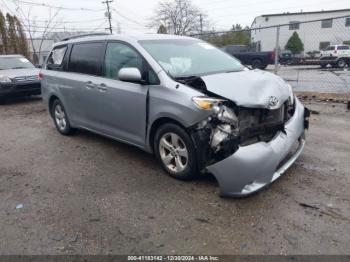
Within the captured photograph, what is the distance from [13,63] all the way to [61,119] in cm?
610

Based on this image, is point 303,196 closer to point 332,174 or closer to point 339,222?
point 339,222

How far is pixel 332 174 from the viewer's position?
146 inches

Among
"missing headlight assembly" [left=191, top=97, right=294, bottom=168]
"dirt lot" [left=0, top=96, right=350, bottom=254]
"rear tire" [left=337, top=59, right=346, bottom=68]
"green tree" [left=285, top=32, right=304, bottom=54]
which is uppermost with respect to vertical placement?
"green tree" [left=285, top=32, right=304, bottom=54]

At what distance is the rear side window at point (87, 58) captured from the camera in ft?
15.1

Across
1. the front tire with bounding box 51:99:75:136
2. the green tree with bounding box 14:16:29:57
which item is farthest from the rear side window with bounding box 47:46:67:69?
the green tree with bounding box 14:16:29:57

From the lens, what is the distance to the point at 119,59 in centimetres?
428

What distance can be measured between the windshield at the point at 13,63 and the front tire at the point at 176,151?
8.75 metres

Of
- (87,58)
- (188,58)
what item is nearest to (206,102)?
(188,58)

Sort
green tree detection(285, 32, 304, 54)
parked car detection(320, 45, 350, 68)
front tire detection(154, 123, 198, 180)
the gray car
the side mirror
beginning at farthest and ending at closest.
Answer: green tree detection(285, 32, 304, 54)
parked car detection(320, 45, 350, 68)
the side mirror
front tire detection(154, 123, 198, 180)
the gray car

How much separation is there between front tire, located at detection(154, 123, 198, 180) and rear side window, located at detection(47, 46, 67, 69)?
115 inches

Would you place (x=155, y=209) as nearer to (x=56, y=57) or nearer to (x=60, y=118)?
(x=60, y=118)

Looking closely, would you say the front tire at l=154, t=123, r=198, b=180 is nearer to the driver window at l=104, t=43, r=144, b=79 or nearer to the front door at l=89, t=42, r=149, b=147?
the front door at l=89, t=42, r=149, b=147

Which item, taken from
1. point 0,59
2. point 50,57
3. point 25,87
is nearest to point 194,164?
point 50,57

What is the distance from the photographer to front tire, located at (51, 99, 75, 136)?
5.74 m
